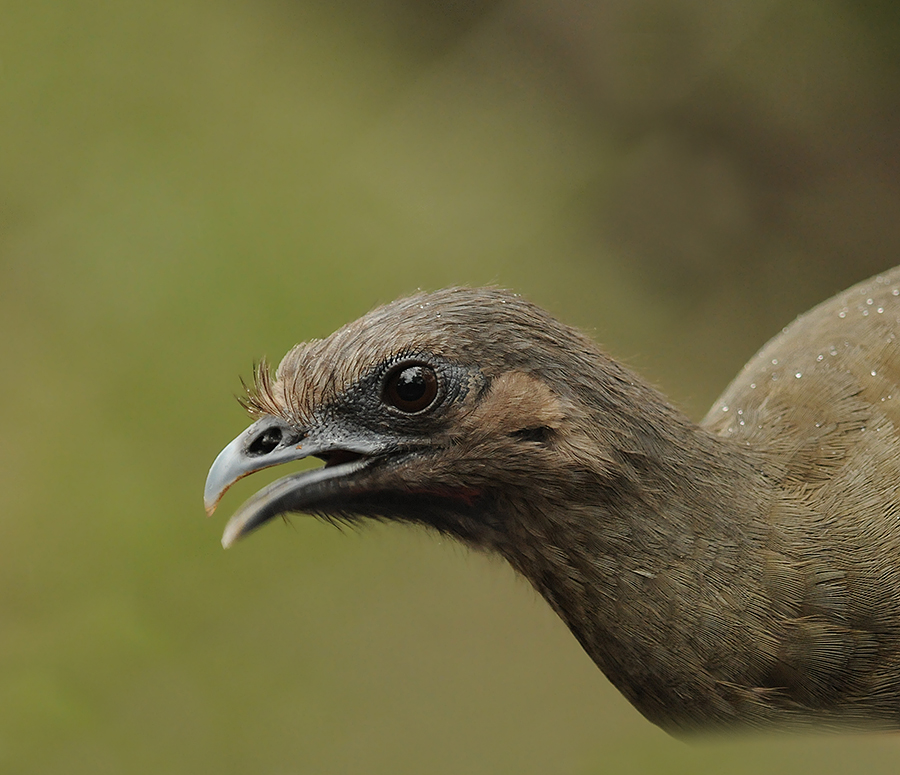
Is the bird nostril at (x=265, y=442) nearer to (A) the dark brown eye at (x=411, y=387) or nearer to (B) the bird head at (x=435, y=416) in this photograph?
(B) the bird head at (x=435, y=416)

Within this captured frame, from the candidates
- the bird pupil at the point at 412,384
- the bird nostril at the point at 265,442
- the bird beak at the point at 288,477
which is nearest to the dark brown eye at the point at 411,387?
the bird pupil at the point at 412,384

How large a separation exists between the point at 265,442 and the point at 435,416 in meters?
0.45

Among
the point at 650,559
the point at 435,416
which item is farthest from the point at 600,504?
the point at 435,416

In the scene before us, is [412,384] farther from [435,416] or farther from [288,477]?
[288,477]

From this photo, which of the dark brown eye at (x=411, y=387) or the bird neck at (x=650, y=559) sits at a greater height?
the dark brown eye at (x=411, y=387)

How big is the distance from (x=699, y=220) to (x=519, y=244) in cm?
146

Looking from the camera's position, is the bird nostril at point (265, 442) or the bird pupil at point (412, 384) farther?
the bird nostril at point (265, 442)

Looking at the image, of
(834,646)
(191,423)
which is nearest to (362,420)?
(834,646)

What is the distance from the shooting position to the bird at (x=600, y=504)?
2.59 meters

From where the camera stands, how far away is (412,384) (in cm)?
257

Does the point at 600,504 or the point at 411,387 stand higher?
the point at 411,387

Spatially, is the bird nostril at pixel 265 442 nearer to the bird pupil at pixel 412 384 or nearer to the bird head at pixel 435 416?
the bird head at pixel 435 416

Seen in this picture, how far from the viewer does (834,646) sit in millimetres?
2629

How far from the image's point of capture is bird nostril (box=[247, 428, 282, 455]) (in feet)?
8.80
